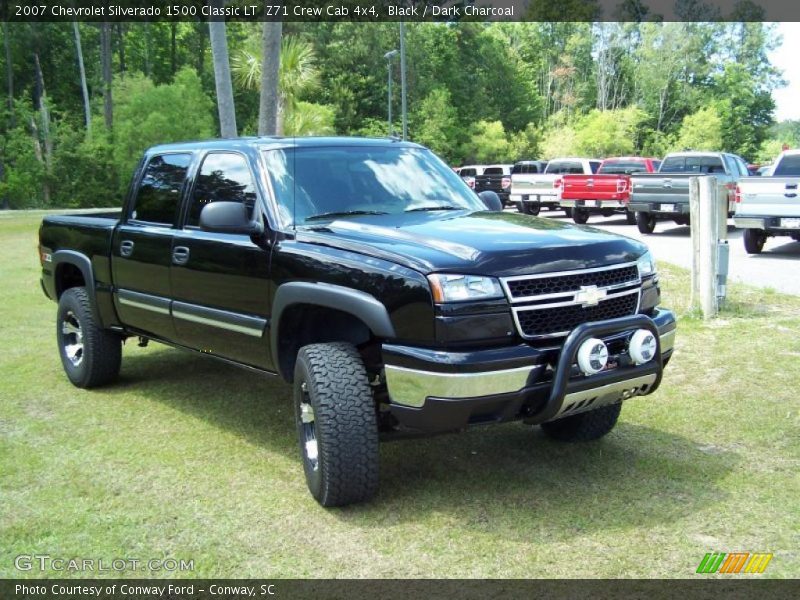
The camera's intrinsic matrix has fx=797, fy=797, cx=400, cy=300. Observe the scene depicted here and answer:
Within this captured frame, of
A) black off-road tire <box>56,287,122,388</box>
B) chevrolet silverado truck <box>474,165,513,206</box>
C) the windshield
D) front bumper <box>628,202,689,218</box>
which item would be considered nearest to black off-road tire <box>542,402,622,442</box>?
the windshield

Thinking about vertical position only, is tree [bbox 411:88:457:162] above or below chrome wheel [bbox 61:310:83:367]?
above

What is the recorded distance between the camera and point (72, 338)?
6719 millimetres

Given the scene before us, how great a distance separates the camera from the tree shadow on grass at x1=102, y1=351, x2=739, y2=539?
3975 millimetres

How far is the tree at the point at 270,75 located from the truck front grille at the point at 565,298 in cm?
1044

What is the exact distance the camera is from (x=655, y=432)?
518 centimetres

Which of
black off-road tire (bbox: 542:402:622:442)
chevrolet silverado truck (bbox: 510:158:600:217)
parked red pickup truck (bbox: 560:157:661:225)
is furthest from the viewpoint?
chevrolet silverado truck (bbox: 510:158:600:217)

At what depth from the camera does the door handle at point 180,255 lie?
522 centimetres

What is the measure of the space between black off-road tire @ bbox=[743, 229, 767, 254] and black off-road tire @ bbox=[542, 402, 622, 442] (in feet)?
34.4

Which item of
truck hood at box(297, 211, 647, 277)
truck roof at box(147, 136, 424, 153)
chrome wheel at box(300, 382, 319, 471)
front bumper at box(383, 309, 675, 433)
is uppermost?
truck roof at box(147, 136, 424, 153)

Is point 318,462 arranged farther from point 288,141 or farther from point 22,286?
point 22,286

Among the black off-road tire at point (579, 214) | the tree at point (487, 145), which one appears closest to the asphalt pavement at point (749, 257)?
the black off-road tire at point (579, 214)

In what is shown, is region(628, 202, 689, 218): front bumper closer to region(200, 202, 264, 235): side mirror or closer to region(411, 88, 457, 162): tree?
region(200, 202, 264, 235): side mirror

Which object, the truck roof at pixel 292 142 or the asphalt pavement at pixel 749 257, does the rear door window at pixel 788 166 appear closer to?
the asphalt pavement at pixel 749 257

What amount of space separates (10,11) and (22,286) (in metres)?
40.8
